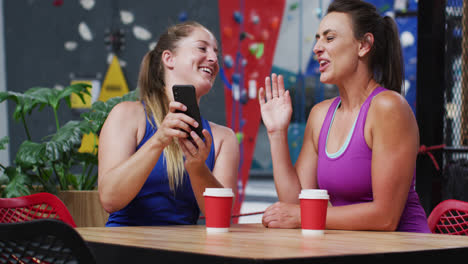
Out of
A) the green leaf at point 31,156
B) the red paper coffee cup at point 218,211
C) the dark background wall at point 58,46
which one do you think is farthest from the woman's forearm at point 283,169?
the dark background wall at point 58,46

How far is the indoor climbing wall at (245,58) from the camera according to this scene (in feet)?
14.9

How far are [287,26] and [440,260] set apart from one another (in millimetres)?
3761

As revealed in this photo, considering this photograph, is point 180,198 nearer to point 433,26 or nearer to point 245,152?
point 433,26

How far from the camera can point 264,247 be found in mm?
1038

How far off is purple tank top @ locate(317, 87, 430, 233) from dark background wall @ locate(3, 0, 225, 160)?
9.24 ft

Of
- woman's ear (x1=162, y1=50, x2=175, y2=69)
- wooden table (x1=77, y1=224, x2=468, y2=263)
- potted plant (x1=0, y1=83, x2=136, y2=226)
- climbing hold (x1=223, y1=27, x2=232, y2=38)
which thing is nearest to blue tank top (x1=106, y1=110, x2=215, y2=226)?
woman's ear (x1=162, y1=50, x2=175, y2=69)

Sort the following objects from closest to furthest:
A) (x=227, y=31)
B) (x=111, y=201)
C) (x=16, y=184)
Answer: (x=111, y=201) → (x=16, y=184) → (x=227, y=31)

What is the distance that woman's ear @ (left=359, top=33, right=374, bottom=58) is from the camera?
1.85 meters

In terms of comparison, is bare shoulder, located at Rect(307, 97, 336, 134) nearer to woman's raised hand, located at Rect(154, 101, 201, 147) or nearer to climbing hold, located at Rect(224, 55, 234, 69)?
woman's raised hand, located at Rect(154, 101, 201, 147)

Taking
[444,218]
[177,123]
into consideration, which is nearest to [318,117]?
[444,218]

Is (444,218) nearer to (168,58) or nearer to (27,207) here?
(168,58)

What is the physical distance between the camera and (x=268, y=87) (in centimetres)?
193

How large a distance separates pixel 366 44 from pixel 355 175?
1.52ft

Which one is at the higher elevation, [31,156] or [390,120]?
[390,120]
